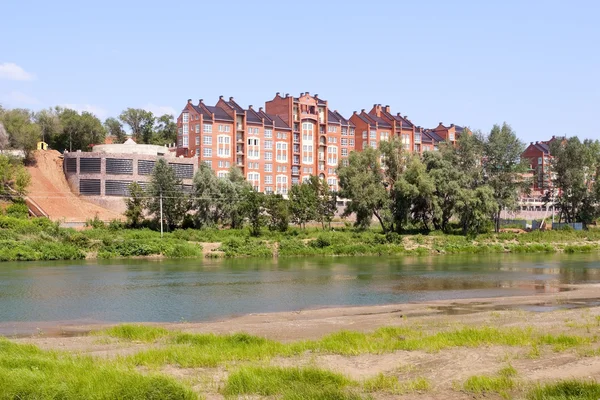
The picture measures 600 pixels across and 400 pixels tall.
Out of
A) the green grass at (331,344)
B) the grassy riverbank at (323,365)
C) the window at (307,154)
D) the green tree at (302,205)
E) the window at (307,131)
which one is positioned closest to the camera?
the grassy riverbank at (323,365)

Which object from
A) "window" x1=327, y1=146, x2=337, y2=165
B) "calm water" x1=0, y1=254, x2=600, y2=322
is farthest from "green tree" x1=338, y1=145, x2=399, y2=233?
"window" x1=327, y1=146, x2=337, y2=165

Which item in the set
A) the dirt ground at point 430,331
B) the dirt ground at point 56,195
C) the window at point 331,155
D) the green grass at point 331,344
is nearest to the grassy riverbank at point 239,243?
the dirt ground at point 56,195

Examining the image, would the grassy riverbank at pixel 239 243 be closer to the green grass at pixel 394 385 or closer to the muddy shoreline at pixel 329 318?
the muddy shoreline at pixel 329 318

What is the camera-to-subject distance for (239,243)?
72750 mm

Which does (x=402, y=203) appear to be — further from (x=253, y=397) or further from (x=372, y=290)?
(x=253, y=397)

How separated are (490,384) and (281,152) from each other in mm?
102941

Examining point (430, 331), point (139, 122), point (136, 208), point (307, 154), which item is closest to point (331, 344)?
point (430, 331)

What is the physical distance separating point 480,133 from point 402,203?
15836mm

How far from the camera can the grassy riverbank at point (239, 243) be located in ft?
223

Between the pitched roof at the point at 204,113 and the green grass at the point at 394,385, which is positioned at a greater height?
the pitched roof at the point at 204,113

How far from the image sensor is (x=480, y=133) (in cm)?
8994

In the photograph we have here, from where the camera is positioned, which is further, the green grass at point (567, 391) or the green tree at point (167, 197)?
the green tree at point (167, 197)

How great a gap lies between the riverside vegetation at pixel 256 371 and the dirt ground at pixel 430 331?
36 cm

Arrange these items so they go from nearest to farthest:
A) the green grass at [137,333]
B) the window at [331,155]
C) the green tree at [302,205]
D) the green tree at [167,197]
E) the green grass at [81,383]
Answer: the green grass at [81,383], the green grass at [137,333], the green tree at [167,197], the green tree at [302,205], the window at [331,155]
